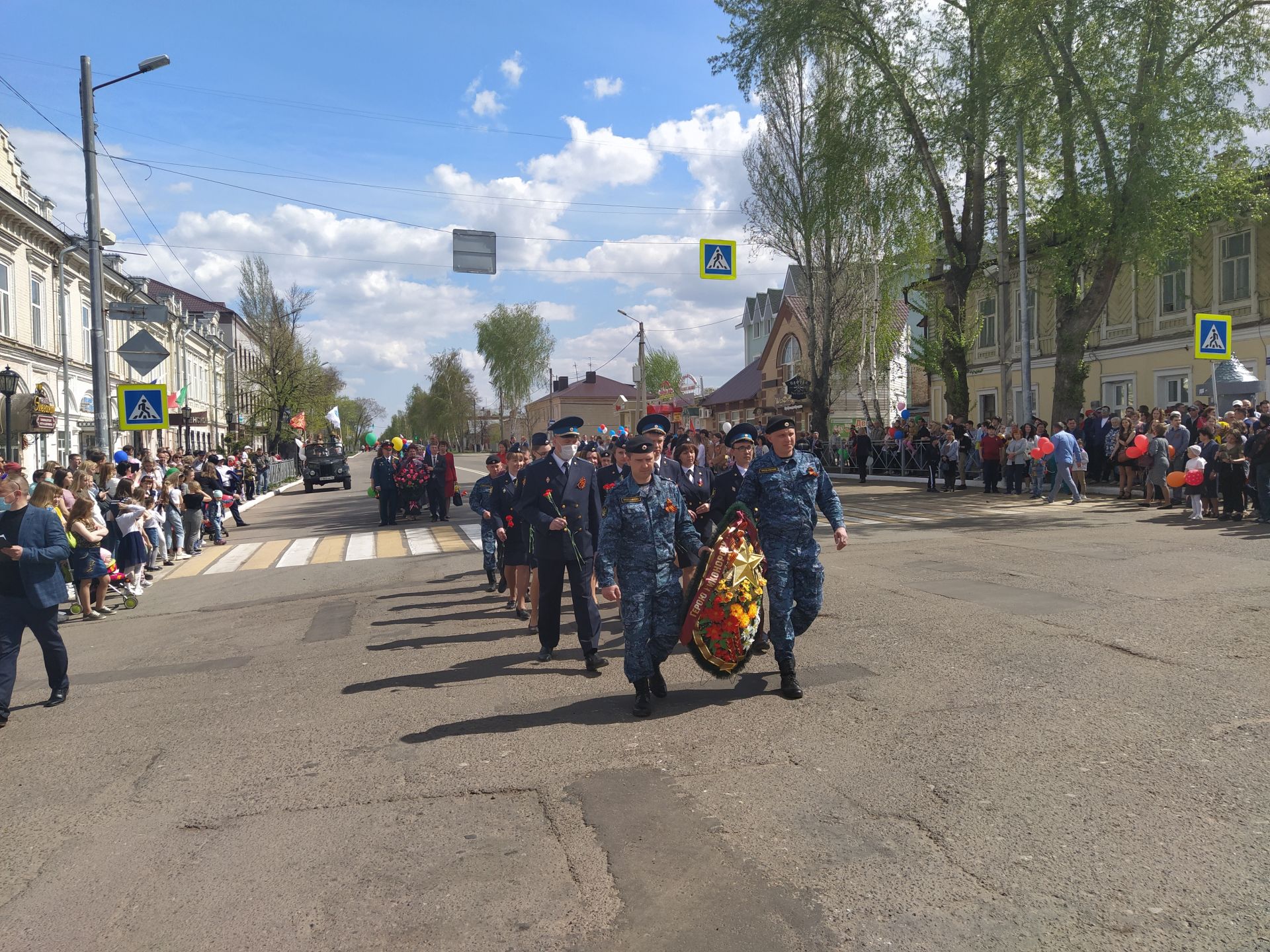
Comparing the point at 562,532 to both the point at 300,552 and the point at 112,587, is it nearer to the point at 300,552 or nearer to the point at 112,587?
the point at 112,587

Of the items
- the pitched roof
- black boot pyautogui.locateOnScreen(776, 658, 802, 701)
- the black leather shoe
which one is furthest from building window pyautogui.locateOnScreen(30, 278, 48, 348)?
the pitched roof

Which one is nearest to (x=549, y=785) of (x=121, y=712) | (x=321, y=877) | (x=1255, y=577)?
(x=321, y=877)

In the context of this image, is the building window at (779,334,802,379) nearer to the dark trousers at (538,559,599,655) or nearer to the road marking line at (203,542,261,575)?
the road marking line at (203,542,261,575)

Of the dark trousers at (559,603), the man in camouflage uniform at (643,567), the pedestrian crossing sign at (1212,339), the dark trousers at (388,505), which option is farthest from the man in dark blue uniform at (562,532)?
the pedestrian crossing sign at (1212,339)

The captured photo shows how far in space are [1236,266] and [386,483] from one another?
2456 cm

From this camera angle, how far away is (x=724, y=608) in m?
5.92

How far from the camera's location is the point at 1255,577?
9617 millimetres

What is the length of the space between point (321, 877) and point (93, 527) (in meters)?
7.92

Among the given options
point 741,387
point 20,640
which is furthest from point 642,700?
point 741,387

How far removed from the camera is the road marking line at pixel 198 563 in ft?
48.4

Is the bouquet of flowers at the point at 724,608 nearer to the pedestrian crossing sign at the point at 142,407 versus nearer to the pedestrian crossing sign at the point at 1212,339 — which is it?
the pedestrian crossing sign at the point at 142,407

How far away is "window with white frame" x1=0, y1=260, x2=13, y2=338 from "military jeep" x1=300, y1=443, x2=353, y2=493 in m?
13.4

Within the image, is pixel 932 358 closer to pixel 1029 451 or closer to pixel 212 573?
pixel 1029 451

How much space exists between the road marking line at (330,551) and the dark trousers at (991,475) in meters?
14.9
